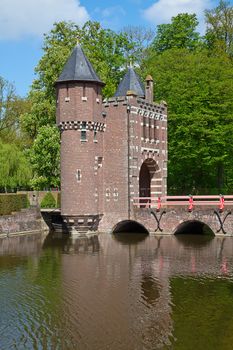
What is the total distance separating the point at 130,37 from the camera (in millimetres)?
55094

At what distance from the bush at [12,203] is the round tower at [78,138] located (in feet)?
12.7

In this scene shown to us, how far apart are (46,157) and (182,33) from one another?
1926 centimetres

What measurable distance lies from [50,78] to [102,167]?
1098 cm

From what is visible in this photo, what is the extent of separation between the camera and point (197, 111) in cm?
4116

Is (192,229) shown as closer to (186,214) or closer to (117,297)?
(186,214)

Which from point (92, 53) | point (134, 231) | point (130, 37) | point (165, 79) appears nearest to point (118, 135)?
point (134, 231)

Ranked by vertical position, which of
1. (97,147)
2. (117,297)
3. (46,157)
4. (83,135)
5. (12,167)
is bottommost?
(117,297)

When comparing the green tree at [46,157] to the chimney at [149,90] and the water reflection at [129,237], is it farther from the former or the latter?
the water reflection at [129,237]

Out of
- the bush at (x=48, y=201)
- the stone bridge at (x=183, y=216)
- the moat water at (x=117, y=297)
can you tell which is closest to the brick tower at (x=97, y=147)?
the stone bridge at (x=183, y=216)

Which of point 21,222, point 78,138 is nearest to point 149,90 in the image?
point 78,138

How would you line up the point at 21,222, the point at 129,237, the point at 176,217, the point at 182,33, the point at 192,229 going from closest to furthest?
the point at 176,217, the point at 129,237, the point at 21,222, the point at 192,229, the point at 182,33

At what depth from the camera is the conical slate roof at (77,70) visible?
34.7 metres

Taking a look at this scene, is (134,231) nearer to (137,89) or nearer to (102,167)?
(102,167)

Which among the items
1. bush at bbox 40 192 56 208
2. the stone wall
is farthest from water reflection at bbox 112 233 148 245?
bush at bbox 40 192 56 208
